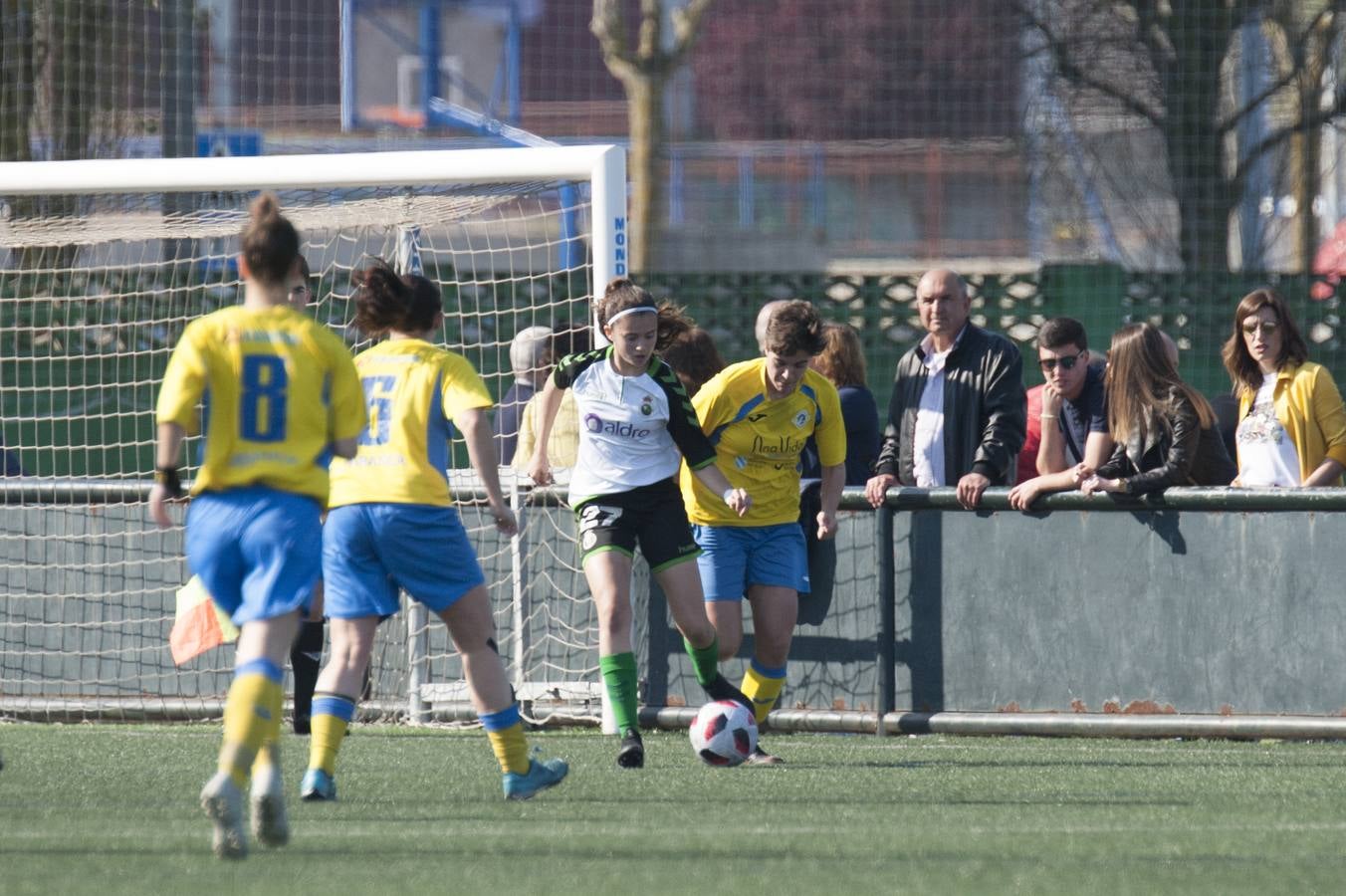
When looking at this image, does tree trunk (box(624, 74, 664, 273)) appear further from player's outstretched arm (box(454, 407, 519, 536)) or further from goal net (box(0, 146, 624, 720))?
player's outstretched arm (box(454, 407, 519, 536))

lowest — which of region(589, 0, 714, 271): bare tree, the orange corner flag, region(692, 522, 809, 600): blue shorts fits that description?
the orange corner flag

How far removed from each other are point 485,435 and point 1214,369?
1053 cm

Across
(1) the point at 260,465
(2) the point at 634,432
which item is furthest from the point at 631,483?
(1) the point at 260,465

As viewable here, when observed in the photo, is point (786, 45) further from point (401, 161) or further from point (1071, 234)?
point (401, 161)

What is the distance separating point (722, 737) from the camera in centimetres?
777

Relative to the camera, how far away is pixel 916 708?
30.5ft

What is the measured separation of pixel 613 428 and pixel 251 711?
2.71 metres

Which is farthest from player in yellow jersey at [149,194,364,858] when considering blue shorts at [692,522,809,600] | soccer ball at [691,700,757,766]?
blue shorts at [692,522,809,600]

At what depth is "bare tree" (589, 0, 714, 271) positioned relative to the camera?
27672 mm

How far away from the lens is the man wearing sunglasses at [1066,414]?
9.05 metres

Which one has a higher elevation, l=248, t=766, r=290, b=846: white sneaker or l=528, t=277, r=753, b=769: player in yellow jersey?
l=528, t=277, r=753, b=769: player in yellow jersey

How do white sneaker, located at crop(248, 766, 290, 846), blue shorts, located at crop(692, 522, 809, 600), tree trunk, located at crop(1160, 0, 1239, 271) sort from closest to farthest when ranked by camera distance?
white sneaker, located at crop(248, 766, 290, 846)
blue shorts, located at crop(692, 522, 809, 600)
tree trunk, located at crop(1160, 0, 1239, 271)

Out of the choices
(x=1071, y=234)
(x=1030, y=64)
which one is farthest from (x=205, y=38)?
(x=1071, y=234)

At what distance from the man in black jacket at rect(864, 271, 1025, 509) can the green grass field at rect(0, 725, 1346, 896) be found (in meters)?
1.22
